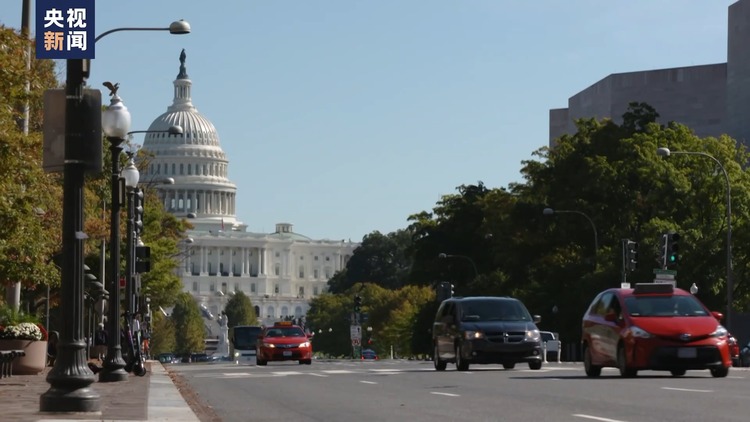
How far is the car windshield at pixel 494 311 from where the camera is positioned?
37.0 metres

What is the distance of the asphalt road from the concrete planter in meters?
5.00

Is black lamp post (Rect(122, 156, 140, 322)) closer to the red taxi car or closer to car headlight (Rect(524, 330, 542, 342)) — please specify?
car headlight (Rect(524, 330, 542, 342))

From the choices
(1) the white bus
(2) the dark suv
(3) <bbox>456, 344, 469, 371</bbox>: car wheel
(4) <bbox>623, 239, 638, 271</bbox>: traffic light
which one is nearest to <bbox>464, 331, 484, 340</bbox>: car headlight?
(2) the dark suv

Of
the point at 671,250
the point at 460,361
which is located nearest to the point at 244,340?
the point at 671,250

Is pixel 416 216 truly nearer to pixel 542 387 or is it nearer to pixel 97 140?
pixel 542 387

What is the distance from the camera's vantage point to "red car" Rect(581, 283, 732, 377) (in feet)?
93.1

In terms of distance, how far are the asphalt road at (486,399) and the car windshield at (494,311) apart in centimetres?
598

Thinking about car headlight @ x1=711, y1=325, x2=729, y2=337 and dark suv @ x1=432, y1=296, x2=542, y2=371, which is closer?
car headlight @ x1=711, y1=325, x2=729, y2=337

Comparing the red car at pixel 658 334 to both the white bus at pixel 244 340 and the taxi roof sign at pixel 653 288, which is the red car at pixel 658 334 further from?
the white bus at pixel 244 340

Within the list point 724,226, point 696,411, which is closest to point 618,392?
point 696,411

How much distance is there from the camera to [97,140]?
18.2 m

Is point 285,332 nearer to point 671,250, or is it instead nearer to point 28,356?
point 671,250

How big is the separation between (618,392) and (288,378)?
1250 cm

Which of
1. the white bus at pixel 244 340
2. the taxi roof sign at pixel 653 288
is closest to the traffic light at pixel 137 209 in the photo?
the taxi roof sign at pixel 653 288
